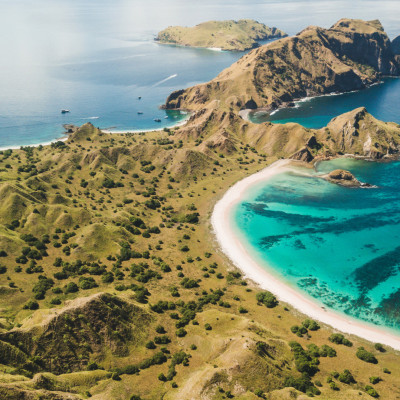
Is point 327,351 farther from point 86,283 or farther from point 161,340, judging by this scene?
point 86,283

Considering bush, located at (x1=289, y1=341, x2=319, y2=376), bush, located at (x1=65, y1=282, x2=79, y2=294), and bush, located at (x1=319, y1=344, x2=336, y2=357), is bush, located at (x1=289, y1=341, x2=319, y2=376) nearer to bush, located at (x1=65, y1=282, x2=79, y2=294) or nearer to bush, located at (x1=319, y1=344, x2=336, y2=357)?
bush, located at (x1=319, y1=344, x2=336, y2=357)

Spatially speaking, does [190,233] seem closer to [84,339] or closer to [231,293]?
[231,293]

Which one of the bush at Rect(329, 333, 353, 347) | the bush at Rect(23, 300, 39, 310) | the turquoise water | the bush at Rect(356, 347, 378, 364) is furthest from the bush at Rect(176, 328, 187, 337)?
the turquoise water

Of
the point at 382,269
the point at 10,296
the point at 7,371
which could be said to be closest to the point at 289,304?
the point at 382,269

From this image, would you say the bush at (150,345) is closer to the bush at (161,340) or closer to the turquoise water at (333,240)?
the bush at (161,340)

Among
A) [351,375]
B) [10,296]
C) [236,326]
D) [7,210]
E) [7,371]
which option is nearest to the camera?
[7,371]
